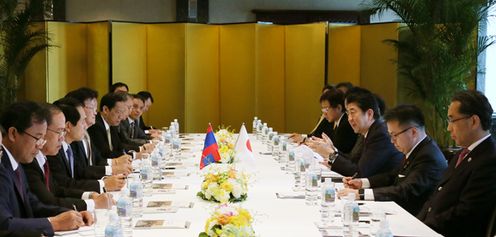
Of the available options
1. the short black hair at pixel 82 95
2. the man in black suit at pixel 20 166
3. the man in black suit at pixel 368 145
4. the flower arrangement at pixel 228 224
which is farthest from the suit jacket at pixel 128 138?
the flower arrangement at pixel 228 224

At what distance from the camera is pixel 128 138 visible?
7531 millimetres

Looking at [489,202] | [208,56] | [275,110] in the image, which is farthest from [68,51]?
[489,202]

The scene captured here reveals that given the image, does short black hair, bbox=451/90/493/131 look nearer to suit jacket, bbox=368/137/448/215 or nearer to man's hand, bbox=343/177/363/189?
suit jacket, bbox=368/137/448/215

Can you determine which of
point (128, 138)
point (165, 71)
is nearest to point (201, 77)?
point (165, 71)

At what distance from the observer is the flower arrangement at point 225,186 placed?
3465mm

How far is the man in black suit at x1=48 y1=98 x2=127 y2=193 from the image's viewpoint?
4215 mm

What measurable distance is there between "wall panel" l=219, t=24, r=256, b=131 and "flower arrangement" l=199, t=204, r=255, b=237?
807 cm

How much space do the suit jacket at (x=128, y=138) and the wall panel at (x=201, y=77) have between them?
2598 millimetres

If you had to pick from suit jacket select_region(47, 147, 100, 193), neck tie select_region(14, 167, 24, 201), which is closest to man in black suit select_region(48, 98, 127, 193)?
suit jacket select_region(47, 147, 100, 193)

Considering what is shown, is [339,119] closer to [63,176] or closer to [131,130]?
[131,130]

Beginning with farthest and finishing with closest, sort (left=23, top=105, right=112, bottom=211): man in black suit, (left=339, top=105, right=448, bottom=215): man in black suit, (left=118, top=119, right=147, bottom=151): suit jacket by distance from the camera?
(left=118, top=119, right=147, bottom=151): suit jacket < (left=339, top=105, right=448, bottom=215): man in black suit < (left=23, top=105, right=112, bottom=211): man in black suit

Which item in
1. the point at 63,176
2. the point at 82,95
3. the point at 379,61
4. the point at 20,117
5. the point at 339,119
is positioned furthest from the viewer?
the point at 379,61

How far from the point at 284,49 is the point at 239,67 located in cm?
75

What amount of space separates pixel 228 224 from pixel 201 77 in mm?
8318
